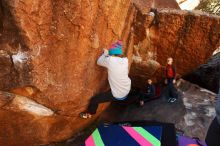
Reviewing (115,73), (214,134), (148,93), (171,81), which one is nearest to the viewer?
(214,134)

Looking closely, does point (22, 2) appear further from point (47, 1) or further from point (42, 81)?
point (42, 81)

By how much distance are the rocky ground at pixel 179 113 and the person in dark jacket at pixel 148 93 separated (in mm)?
151

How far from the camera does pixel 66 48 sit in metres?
7.00

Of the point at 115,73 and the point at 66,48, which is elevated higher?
the point at 66,48

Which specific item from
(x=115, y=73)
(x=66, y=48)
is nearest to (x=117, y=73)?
(x=115, y=73)

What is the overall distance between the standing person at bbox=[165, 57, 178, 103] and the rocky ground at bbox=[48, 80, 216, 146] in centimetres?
16

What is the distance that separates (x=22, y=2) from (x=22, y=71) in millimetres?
1326

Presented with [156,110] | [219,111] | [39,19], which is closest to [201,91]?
[156,110]

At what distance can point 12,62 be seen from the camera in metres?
6.79

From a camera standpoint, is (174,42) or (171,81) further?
(171,81)

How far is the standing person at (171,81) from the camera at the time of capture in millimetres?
9219

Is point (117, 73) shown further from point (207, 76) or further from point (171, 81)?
point (207, 76)

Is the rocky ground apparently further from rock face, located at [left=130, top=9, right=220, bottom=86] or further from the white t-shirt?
the white t-shirt

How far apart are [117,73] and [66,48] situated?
3.60 feet
